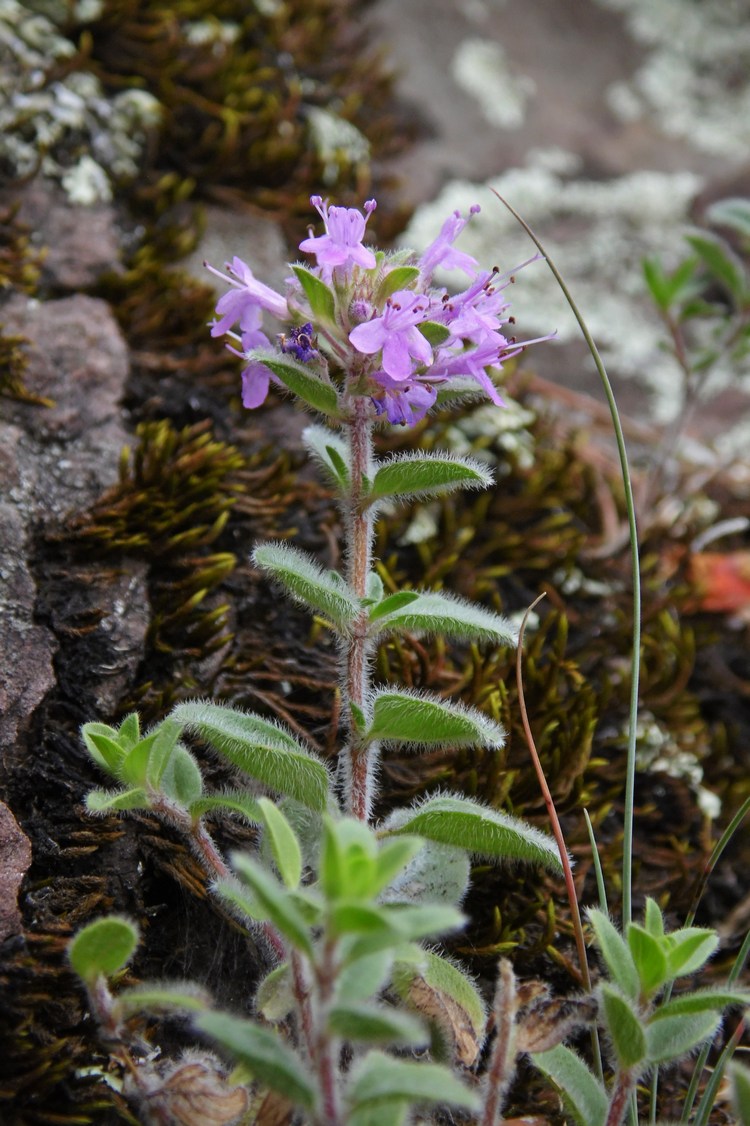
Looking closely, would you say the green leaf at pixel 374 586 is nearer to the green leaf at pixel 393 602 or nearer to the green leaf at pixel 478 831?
the green leaf at pixel 393 602

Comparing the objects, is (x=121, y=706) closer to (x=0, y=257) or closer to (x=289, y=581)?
(x=289, y=581)

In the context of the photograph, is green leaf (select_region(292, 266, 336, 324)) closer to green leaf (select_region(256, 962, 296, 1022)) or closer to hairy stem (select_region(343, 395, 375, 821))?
→ hairy stem (select_region(343, 395, 375, 821))

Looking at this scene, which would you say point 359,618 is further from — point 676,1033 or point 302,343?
point 676,1033

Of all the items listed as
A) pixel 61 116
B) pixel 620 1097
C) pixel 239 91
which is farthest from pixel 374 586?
pixel 239 91

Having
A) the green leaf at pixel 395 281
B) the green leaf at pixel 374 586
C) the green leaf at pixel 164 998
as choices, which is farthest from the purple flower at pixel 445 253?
the green leaf at pixel 164 998

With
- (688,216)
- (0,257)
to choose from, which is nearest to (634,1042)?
(0,257)
